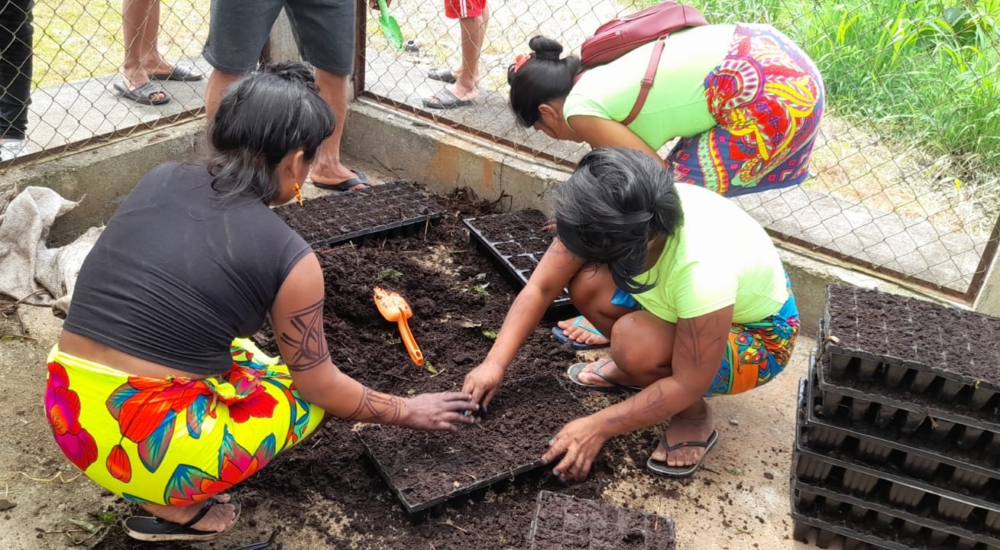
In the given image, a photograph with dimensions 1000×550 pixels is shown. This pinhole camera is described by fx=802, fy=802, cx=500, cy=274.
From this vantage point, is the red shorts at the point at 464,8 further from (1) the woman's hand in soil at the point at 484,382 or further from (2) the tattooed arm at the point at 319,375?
(2) the tattooed arm at the point at 319,375

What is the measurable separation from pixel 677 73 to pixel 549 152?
1.24 meters

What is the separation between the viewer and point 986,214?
12.4 ft

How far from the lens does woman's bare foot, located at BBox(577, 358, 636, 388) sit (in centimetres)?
292

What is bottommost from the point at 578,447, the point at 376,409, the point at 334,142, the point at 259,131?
the point at 334,142

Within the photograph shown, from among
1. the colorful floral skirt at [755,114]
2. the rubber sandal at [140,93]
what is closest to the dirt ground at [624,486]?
the colorful floral skirt at [755,114]

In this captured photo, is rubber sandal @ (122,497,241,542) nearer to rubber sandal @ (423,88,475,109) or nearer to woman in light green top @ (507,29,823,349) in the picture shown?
woman in light green top @ (507,29,823,349)

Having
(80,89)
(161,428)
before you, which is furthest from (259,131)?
(80,89)

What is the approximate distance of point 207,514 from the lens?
218cm

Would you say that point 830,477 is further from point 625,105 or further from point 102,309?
point 102,309

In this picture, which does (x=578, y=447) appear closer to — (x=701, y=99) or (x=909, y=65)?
(x=701, y=99)

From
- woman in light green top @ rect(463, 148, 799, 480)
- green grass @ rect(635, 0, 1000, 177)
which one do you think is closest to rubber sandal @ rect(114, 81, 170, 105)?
woman in light green top @ rect(463, 148, 799, 480)

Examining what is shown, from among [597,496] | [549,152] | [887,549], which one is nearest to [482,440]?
[597,496]

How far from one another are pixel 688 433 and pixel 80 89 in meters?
3.41

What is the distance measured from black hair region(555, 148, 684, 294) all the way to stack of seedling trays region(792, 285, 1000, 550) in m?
0.59
